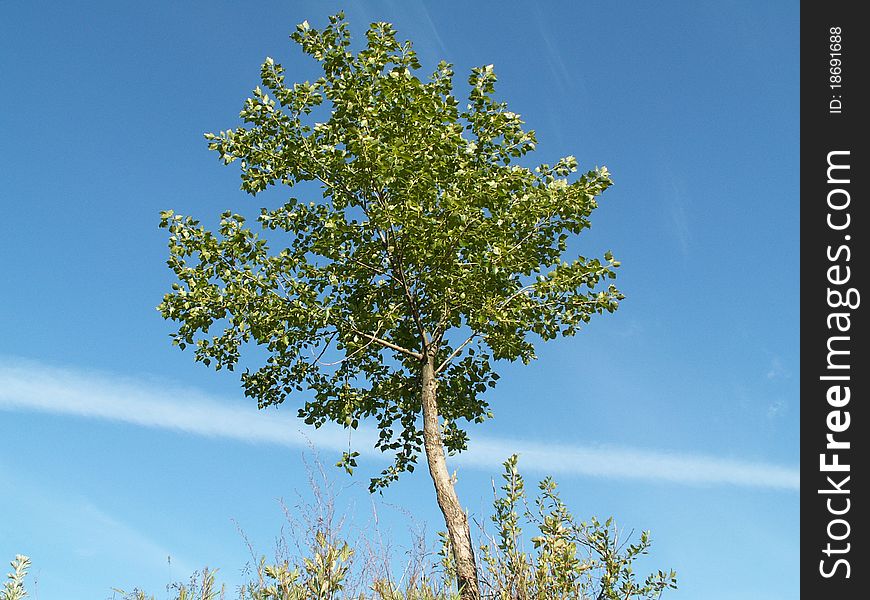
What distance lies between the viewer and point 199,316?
1402 cm
